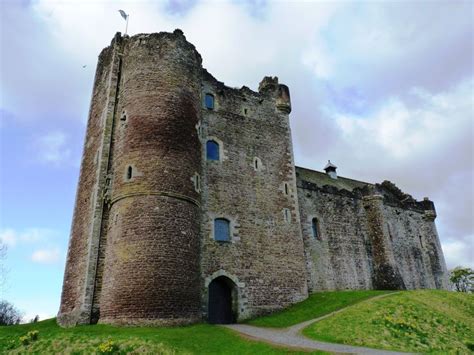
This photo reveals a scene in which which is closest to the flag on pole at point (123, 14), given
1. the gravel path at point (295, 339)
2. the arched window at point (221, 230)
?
the arched window at point (221, 230)

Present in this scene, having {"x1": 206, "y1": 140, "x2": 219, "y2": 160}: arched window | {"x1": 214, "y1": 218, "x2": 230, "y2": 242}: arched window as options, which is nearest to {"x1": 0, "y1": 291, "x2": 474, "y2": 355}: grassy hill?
{"x1": 214, "y1": 218, "x2": 230, "y2": 242}: arched window

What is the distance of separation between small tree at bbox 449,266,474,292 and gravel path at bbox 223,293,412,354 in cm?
5605

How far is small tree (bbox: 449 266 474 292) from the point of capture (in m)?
63.1

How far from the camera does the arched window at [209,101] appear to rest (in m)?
25.0

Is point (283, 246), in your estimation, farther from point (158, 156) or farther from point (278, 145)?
point (158, 156)

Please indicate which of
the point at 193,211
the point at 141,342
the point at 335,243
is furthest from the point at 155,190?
the point at 335,243

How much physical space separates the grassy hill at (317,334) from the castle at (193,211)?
1.75m

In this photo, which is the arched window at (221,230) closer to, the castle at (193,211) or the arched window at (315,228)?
the castle at (193,211)

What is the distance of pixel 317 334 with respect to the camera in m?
15.5

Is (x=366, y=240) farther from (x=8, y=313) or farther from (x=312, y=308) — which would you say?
(x=8, y=313)

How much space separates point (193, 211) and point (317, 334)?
26.8 feet

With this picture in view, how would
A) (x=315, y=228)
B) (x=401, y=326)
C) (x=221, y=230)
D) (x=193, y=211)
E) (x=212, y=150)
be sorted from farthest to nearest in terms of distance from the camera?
(x=315, y=228) < (x=212, y=150) < (x=221, y=230) < (x=193, y=211) < (x=401, y=326)

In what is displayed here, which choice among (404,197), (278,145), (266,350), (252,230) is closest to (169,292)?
(266,350)

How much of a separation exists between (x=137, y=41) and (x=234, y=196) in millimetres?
10755
